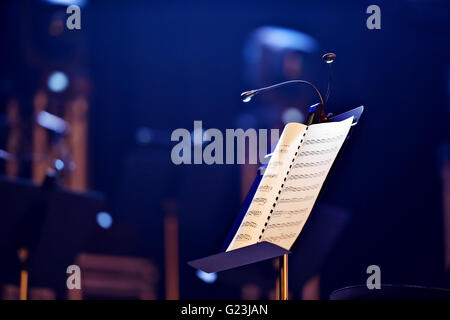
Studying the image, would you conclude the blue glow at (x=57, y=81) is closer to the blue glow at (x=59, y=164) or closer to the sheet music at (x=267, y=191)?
the blue glow at (x=59, y=164)

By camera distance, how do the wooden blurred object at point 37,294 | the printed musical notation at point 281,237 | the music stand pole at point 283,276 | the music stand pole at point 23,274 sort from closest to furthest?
the printed musical notation at point 281,237, the music stand pole at point 283,276, the music stand pole at point 23,274, the wooden blurred object at point 37,294

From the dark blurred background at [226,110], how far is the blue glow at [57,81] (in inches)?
0.9

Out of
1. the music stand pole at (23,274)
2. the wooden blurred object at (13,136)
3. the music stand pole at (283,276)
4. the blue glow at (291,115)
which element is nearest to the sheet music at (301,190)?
the music stand pole at (283,276)

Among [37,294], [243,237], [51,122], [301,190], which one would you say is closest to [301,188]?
[301,190]

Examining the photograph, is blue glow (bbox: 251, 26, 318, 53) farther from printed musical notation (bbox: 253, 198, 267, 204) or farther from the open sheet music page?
printed musical notation (bbox: 253, 198, 267, 204)

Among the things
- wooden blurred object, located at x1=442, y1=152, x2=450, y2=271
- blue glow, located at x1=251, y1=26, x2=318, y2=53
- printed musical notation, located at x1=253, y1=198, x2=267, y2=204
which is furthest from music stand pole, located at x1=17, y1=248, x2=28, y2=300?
wooden blurred object, located at x1=442, y1=152, x2=450, y2=271

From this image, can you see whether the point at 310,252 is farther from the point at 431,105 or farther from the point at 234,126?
the point at 431,105

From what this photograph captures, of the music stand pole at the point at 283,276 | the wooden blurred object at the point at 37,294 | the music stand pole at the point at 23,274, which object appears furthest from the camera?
the wooden blurred object at the point at 37,294

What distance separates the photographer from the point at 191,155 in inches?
123

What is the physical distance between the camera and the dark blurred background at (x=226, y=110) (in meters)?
3.13

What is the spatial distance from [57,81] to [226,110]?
965 millimetres
